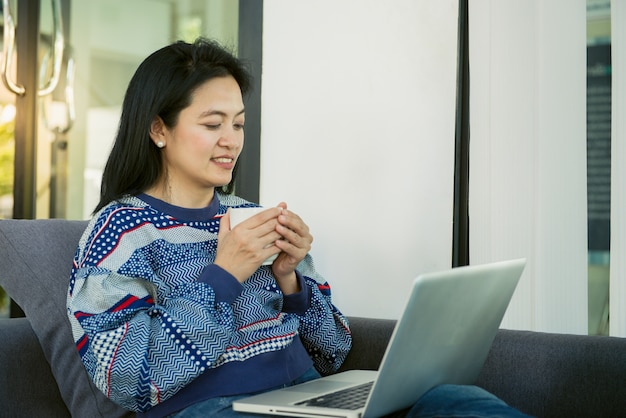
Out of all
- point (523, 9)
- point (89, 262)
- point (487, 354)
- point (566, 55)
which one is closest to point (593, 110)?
point (566, 55)

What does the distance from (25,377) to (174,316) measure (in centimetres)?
40

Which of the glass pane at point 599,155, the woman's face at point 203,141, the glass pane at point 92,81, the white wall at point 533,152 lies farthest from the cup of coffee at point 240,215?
the glass pane at point 92,81

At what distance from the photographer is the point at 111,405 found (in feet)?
5.29

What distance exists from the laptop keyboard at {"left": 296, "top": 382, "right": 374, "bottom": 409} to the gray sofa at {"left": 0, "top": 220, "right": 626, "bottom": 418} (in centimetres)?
29

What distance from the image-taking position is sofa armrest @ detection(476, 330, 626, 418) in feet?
4.95

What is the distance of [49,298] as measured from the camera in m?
1.65

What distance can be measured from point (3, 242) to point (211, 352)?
1.72ft

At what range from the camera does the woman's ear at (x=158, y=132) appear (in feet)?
5.62

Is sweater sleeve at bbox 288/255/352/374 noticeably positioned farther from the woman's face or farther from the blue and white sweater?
the woman's face

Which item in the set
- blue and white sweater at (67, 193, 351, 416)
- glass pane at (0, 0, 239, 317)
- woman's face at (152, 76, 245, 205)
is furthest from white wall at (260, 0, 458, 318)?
glass pane at (0, 0, 239, 317)

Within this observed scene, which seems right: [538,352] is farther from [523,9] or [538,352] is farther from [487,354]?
[523,9]

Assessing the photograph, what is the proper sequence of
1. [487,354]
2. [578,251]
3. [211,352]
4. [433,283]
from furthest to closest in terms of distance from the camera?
[578,251], [487,354], [211,352], [433,283]

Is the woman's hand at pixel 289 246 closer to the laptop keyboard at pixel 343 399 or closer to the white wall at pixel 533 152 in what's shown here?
the laptop keyboard at pixel 343 399

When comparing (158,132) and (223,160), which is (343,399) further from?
(158,132)
